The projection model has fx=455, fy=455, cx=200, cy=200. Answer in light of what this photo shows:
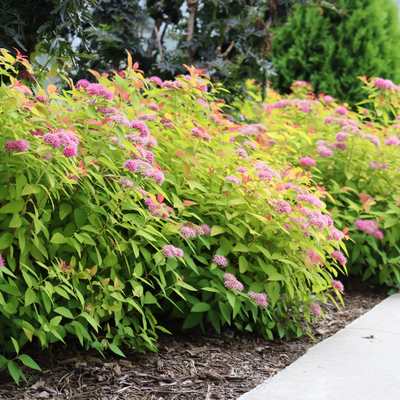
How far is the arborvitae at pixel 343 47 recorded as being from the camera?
694cm

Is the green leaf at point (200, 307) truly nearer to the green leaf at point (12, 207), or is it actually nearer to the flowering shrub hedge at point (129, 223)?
the flowering shrub hedge at point (129, 223)

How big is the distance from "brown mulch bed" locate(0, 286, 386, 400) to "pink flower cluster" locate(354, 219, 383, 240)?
3.79 feet

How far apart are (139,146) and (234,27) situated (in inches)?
120

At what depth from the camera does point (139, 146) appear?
2.10 meters

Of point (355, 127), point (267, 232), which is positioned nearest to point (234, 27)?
point (355, 127)

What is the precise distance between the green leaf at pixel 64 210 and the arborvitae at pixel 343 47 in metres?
5.79

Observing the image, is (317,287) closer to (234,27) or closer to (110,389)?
(110,389)

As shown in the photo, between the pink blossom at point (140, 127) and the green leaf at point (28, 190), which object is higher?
the pink blossom at point (140, 127)

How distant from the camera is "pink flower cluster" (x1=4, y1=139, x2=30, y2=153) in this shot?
1.77m

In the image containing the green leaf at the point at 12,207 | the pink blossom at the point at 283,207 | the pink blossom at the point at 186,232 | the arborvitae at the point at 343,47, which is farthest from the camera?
the arborvitae at the point at 343,47

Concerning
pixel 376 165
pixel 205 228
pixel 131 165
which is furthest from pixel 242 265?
pixel 376 165

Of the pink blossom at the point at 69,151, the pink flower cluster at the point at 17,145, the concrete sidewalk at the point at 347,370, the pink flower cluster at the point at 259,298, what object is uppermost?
the pink flower cluster at the point at 17,145

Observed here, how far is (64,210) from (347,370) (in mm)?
1569

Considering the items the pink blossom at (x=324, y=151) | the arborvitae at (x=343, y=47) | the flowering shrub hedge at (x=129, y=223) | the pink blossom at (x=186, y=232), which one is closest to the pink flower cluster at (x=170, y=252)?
the flowering shrub hedge at (x=129, y=223)
